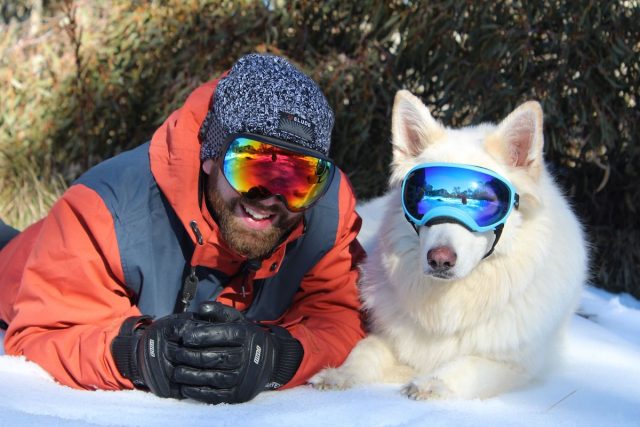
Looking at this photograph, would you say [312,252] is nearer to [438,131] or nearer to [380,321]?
[380,321]

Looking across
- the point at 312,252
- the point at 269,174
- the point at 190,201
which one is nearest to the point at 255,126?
the point at 269,174

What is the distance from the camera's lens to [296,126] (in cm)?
Answer: 300

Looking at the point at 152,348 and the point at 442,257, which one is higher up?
the point at 442,257

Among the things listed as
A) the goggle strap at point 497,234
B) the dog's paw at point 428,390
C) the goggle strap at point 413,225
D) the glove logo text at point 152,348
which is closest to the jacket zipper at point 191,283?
the glove logo text at point 152,348

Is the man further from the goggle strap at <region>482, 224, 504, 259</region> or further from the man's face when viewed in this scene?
the goggle strap at <region>482, 224, 504, 259</region>

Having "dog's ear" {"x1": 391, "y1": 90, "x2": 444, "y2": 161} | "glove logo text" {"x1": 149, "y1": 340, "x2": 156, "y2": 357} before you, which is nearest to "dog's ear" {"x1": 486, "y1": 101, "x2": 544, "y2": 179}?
"dog's ear" {"x1": 391, "y1": 90, "x2": 444, "y2": 161}

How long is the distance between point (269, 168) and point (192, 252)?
22.2 inches

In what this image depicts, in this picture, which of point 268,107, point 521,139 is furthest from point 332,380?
point 521,139

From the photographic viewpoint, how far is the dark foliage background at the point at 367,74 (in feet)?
19.4

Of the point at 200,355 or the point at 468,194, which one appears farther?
the point at 468,194

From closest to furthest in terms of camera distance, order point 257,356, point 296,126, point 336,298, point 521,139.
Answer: point 257,356 < point 296,126 < point 521,139 < point 336,298

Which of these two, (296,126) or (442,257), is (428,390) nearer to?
(442,257)

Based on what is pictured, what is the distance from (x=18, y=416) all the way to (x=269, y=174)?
4.16 ft

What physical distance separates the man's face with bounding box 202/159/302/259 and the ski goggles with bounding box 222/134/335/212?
54 mm
